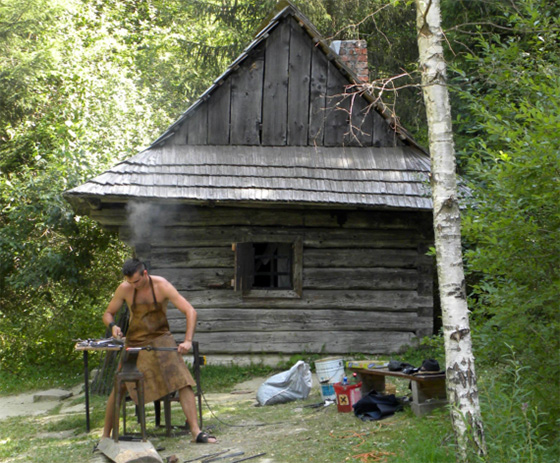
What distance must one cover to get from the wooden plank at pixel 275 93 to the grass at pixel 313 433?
442cm

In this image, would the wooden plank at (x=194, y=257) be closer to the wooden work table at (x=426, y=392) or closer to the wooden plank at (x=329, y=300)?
the wooden plank at (x=329, y=300)

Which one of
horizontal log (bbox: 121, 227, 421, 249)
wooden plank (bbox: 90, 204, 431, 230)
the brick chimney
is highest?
the brick chimney

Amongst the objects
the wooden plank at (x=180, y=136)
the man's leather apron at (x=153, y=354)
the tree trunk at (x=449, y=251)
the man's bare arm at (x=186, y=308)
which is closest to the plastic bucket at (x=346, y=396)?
the man's leather apron at (x=153, y=354)

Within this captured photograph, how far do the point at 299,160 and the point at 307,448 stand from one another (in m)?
6.01

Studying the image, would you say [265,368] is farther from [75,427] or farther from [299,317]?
[75,427]

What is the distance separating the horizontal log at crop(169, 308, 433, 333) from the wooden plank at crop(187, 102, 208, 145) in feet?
9.09

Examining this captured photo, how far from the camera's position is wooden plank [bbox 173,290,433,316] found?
11.5m

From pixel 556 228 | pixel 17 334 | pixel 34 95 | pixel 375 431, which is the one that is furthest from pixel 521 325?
pixel 34 95

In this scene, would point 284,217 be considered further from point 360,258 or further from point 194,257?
point 194,257

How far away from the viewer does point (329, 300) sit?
460 inches

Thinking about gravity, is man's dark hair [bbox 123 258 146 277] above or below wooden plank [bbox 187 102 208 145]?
below

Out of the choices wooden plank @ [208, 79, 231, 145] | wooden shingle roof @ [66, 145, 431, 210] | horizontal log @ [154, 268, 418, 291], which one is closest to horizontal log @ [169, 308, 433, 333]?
horizontal log @ [154, 268, 418, 291]

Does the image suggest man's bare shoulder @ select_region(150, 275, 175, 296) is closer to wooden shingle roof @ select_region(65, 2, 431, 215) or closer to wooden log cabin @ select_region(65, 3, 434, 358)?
wooden log cabin @ select_region(65, 3, 434, 358)

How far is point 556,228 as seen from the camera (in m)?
5.64
